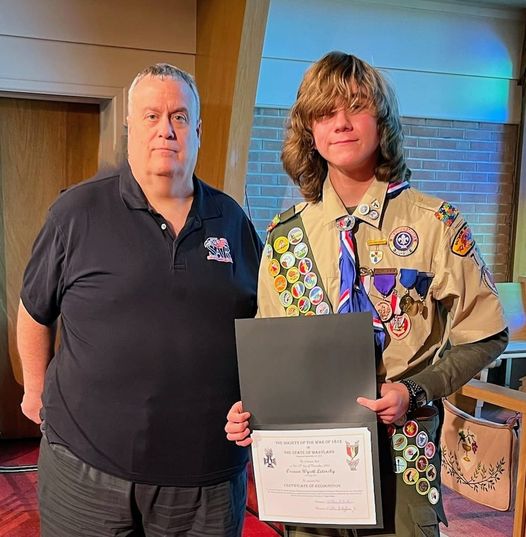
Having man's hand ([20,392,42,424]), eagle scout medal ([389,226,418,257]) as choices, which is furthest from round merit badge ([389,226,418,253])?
man's hand ([20,392,42,424])

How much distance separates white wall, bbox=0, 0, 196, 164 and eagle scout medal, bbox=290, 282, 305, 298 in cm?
244

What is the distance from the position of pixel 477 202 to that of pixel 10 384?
11.3ft

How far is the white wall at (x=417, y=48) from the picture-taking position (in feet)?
14.8

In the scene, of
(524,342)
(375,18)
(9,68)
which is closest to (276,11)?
(375,18)

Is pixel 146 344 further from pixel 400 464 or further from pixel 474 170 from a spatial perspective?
pixel 474 170

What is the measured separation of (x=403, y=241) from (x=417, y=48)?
3969mm

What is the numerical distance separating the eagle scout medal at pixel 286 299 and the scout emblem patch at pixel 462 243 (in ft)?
1.04

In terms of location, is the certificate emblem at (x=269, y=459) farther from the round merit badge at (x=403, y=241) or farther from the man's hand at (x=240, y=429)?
the round merit badge at (x=403, y=241)

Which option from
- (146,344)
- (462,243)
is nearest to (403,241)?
(462,243)

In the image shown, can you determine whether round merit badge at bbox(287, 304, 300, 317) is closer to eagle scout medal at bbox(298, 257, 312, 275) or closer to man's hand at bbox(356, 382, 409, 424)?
eagle scout medal at bbox(298, 257, 312, 275)

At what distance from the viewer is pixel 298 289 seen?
1.35 meters

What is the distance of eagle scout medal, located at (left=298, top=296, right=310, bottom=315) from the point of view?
52.6 inches

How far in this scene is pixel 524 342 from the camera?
447cm

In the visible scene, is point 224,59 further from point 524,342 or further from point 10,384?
point 524,342
